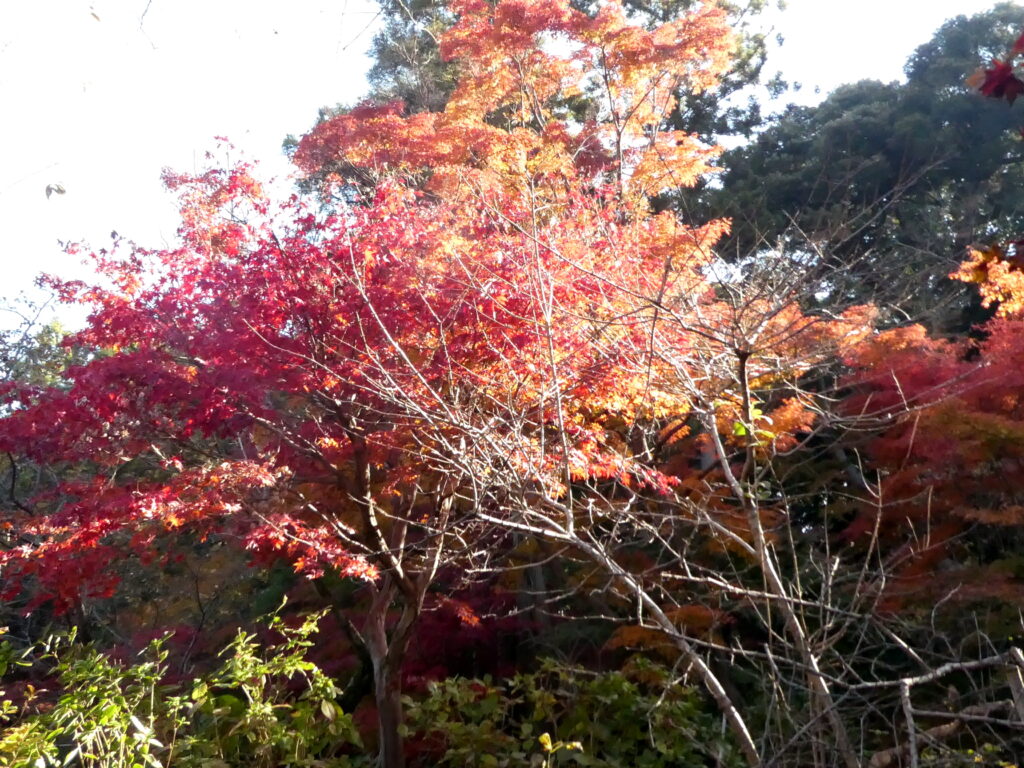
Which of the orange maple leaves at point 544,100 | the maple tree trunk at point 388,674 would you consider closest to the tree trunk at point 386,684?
the maple tree trunk at point 388,674

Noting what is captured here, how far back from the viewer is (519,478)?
397 cm

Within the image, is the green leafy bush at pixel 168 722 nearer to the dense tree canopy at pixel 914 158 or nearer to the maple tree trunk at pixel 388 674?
the maple tree trunk at pixel 388 674

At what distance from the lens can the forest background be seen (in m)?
4.01

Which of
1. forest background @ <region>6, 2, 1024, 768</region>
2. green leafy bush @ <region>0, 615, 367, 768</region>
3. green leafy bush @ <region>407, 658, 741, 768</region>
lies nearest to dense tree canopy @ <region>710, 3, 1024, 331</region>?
forest background @ <region>6, 2, 1024, 768</region>

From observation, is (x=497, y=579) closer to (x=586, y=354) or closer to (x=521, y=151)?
(x=586, y=354)

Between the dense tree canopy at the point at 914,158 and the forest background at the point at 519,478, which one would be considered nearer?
the forest background at the point at 519,478

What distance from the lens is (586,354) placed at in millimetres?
6027

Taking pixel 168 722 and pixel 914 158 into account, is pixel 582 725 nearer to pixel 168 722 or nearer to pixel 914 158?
pixel 168 722

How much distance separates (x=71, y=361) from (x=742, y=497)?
11198 mm

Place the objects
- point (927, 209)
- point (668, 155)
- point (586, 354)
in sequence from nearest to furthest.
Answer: point (586, 354) → point (668, 155) → point (927, 209)

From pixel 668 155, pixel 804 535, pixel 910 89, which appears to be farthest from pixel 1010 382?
pixel 910 89

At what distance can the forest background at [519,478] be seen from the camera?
4.01m

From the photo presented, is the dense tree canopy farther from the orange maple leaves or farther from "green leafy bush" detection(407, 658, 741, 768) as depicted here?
"green leafy bush" detection(407, 658, 741, 768)

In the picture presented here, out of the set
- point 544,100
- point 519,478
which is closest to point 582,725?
point 519,478
